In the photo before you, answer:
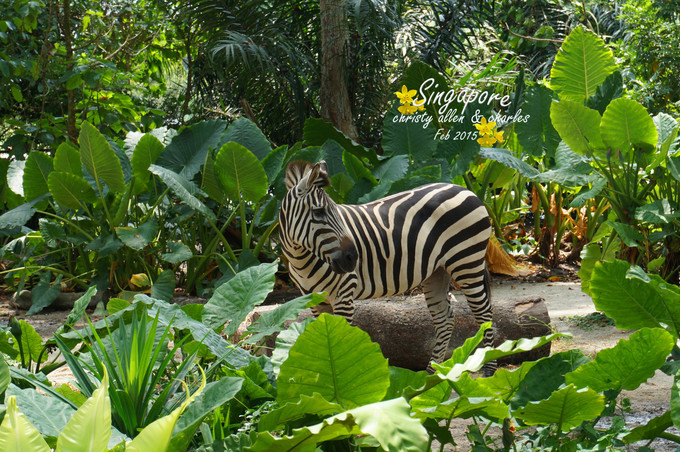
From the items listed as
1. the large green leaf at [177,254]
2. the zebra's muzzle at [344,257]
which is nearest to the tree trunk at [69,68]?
the large green leaf at [177,254]

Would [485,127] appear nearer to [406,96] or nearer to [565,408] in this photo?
[406,96]

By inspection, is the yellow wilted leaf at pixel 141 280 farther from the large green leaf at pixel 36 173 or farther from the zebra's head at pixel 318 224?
the zebra's head at pixel 318 224

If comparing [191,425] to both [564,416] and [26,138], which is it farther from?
[26,138]

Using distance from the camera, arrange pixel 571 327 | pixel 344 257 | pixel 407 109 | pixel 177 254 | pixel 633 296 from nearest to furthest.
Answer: pixel 633 296 → pixel 344 257 → pixel 571 327 → pixel 177 254 → pixel 407 109

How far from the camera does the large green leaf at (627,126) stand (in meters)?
4.09

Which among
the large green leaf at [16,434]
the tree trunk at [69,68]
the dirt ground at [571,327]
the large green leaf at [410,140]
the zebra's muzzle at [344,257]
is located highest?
the tree trunk at [69,68]

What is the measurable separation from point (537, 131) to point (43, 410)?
510cm

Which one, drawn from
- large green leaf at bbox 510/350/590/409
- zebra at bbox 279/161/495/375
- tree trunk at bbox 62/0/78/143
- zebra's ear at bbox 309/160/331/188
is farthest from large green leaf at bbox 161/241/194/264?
large green leaf at bbox 510/350/590/409

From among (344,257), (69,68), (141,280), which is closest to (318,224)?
(344,257)

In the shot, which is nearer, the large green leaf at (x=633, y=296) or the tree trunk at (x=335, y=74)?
the large green leaf at (x=633, y=296)

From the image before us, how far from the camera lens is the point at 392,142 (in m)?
5.90

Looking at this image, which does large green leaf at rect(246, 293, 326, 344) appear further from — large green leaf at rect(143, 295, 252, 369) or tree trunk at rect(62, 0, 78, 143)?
tree trunk at rect(62, 0, 78, 143)

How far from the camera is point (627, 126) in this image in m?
4.19

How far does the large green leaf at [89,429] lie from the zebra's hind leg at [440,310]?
288 cm
